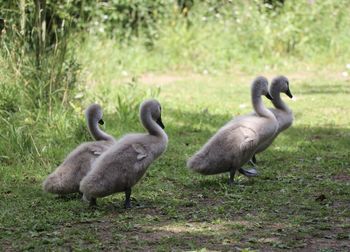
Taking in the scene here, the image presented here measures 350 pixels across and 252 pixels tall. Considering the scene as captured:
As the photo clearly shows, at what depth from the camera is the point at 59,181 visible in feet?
23.1

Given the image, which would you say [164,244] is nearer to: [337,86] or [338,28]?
[337,86]

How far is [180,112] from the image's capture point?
39.7 feet

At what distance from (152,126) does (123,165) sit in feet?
1.85

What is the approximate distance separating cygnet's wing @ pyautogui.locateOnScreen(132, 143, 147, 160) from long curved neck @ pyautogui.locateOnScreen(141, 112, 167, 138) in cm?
28

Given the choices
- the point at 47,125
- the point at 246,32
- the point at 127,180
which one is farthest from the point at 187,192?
the point at 246,32

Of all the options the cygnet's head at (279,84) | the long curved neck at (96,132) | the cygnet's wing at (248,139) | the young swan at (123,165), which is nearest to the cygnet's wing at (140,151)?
the young swan at (123,165)

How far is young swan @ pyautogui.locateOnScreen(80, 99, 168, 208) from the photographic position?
6.60m

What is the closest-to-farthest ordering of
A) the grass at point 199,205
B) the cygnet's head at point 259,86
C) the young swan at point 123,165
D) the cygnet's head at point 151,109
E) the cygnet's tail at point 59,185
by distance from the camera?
1. the grass at point 199,205
2. the young swan at point 123,165
3. the cygnet's tail at point 59,185
4. the cygnet's head at point 151,109
5. the cygnet's head at point 259,86

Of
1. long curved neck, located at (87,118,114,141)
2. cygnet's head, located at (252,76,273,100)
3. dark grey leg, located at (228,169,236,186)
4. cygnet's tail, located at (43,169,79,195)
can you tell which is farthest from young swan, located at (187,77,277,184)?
cygnet's tail, located at (43,169,79,195)

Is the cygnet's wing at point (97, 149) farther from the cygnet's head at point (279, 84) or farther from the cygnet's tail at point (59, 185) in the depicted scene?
the cygnet's head at point (279, 84)

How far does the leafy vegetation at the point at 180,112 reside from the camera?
6.21 metres

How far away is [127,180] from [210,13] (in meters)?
12.3

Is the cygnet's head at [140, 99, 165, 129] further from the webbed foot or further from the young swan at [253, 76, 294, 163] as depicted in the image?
the young swan at [253, 76, 294, 163]

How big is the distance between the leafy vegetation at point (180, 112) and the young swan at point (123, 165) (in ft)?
0.70
